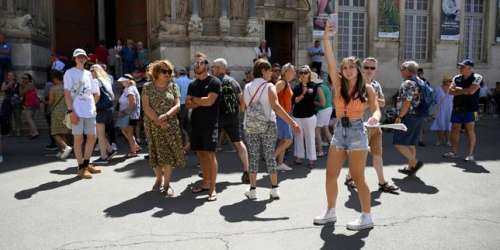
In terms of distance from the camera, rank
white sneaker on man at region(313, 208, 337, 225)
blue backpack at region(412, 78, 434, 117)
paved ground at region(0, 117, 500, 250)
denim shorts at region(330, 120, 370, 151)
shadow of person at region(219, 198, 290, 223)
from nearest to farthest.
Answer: paved ground at region(0, 117, 500, 250) → denim shorts at region(330, 120, 370, 151) → white sneaker on man at region(313, 208, 337, 225) → shadow of person at region(219, 198, 290, 223) → blue backpack at region(412, 78, 434, 117)

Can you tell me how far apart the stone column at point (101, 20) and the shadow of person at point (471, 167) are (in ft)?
49.8

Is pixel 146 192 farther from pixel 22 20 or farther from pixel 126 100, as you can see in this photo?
pixel 22 20

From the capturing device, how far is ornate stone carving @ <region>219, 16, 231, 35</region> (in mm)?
15117

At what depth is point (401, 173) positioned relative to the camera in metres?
7.69

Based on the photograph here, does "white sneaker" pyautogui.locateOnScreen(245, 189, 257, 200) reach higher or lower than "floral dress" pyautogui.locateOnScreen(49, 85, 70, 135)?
lower

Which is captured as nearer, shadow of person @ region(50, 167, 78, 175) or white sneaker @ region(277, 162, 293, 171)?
shadow of person @ region(50, 167, 78, 175)

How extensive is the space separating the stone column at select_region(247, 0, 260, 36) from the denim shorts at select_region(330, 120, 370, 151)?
11.3 m

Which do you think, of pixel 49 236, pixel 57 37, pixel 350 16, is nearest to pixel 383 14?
pixel 350 16

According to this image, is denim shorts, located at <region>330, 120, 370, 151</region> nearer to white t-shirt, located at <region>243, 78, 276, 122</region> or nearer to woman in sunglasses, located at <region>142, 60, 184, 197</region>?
white t-shirt, located at <region>243, 78, 276, 122</region>

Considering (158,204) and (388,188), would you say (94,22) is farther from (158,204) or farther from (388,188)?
(388,188)

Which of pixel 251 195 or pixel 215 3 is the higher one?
pixel 215 3

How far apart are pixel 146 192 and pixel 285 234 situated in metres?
2.44

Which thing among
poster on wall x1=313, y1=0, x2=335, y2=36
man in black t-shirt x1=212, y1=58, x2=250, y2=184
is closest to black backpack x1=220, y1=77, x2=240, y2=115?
man in black t-shirt x1=212, y1=58, x2=250, y2=184

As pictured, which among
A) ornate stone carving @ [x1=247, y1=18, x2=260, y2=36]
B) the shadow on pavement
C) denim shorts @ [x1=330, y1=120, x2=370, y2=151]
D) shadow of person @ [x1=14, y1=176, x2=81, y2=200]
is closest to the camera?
denim shorts @ [x1=330, y1=120, x2=370, y2=151]
